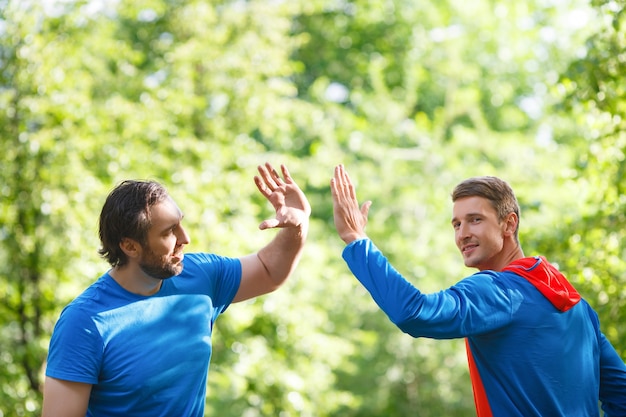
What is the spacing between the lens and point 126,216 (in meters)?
2.80

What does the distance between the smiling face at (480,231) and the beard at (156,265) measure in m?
0.96

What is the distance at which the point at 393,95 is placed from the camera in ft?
51.3

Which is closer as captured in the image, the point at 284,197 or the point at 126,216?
the point at 126,216

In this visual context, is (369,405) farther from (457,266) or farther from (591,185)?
(591,185)

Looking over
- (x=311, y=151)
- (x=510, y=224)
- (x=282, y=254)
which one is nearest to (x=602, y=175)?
(x=510, y=224)

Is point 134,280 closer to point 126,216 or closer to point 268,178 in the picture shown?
point 126,216

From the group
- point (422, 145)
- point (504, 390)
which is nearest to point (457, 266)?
point (422, 145)

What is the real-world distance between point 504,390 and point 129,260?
1.29 metres

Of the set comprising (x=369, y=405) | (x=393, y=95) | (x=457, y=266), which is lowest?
(x=369, y=405)

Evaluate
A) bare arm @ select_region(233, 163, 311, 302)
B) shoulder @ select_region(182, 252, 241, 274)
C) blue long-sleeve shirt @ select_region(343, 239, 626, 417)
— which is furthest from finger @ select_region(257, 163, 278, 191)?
blue long-sleeve shirt @ select_region(343, 239, 626, 417)

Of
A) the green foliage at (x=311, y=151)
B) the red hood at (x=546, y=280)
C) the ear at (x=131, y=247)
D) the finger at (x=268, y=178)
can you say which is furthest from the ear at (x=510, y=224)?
the green foliage at (x=311, y=151)

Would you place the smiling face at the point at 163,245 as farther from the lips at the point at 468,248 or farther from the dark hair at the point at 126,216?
the lips at the point at 468,248

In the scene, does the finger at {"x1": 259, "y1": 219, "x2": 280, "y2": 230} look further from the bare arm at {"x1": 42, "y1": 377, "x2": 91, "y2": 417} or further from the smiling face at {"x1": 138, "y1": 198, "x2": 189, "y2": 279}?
the bare arm at {"x1": 42, "y1": 377, "x2": 91, "y2": 417}

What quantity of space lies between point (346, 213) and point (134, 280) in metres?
0.76
